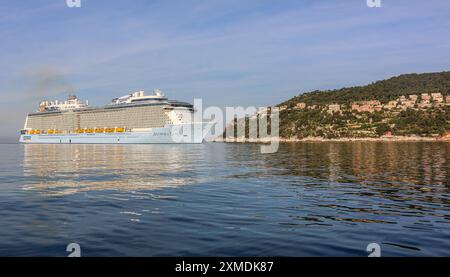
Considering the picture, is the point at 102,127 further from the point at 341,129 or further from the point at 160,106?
the point at 341,129

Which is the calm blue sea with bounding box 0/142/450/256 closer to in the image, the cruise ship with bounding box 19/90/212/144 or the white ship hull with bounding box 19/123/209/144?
the white ship hull with bounding box 19/123/209/144

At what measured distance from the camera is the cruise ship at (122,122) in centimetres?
12988

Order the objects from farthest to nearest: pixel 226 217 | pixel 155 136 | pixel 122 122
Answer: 1. pixel 122 122
2. pixel 155 136
3. pixel 226 217

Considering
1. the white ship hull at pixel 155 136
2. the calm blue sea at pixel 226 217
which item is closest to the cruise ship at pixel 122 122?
the white ship hull at pixel 155 136

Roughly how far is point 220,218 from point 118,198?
771 cm

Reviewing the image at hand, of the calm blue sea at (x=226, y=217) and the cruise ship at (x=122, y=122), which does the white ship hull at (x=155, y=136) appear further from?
the calm blue sea at (x=226, y=217)

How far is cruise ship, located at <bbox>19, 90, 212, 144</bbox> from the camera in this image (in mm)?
129875

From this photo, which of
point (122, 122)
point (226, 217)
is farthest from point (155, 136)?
point (226, 217)

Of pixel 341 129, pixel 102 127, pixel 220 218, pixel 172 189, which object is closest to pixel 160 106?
pixel 102 127

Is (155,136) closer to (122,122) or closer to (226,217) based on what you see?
(122,122)

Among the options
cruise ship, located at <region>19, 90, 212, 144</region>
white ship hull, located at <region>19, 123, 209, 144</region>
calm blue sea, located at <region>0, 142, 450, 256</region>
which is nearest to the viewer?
calm blue sea, located at <region>0, 142, 450, 256</region>

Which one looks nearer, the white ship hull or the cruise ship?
the white ship hull

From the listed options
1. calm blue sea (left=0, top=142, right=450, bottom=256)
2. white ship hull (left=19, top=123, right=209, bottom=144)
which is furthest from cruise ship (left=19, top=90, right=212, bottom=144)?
calm blue sea (left=0, top=142, right=450, bottom=256)

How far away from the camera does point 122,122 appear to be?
140m
